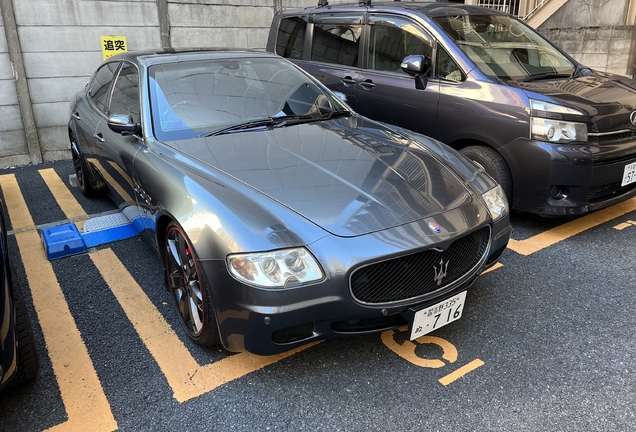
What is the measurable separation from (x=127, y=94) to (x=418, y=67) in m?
2.18

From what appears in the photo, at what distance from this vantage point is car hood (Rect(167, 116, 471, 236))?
217 centimetres

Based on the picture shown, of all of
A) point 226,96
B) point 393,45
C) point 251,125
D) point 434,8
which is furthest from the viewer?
point 393,45

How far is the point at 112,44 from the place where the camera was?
20.0ft

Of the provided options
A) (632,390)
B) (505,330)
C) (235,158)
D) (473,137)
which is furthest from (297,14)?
(632,390)

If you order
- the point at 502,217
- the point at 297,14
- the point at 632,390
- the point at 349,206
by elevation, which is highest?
the point at 297,14

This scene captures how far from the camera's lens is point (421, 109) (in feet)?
13.4

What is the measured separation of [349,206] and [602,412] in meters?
1.34

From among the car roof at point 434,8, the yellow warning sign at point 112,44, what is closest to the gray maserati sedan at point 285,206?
the car roof at point 434,8

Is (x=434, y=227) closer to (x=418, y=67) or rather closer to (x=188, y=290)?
(x=188, y=290)

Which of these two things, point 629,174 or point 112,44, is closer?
point 629,174

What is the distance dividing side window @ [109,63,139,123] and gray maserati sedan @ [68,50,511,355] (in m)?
0.02

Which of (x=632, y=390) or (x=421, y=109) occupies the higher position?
(x=421, y=109)

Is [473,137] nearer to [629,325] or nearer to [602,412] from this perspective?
[629,325]

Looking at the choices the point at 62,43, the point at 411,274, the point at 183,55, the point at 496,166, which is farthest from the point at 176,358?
the point at 62,43
